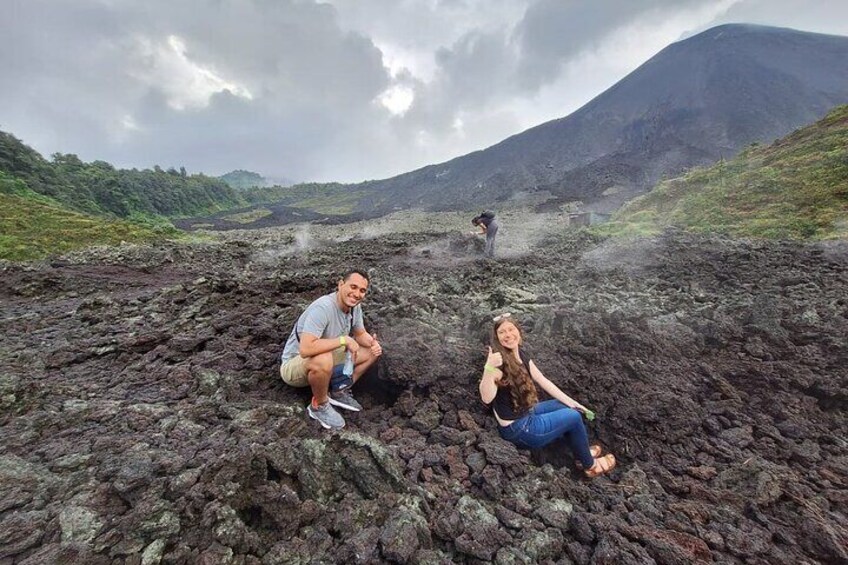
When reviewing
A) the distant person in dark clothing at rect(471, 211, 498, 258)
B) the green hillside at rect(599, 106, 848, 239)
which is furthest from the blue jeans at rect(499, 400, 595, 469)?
the green hillside at rect(599, 106, 848, 239)

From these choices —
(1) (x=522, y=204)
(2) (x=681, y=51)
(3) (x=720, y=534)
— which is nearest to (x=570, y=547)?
(3) (x=720, y=534)

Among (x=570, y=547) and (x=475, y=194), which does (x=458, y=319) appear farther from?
(x=475, y=194)

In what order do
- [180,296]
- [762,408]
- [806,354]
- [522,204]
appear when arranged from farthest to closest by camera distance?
[522,204] < [180,296] < [806,354] < [762,408]

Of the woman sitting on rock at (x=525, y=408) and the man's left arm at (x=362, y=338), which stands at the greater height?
the man's left arm at (x=362, y=338)

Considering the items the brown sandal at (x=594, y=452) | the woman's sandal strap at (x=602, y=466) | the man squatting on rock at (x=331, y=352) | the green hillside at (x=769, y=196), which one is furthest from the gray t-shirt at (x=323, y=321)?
the green hillside at (x=769, y=196)

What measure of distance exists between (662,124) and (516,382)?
67.4 meters

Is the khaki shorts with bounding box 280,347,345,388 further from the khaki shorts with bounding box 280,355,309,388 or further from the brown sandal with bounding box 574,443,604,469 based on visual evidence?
the brown sandal with bounding box 574,443,604,469

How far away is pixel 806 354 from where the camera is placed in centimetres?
438

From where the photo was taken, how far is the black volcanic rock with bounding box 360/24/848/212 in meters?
44.8

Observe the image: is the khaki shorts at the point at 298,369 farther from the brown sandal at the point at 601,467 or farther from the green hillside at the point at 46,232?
the green hillside at the point at 46,232

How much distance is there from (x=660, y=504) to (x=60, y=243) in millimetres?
21808

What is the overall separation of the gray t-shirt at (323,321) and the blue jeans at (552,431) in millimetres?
1732

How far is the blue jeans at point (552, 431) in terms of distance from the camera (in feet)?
10.8

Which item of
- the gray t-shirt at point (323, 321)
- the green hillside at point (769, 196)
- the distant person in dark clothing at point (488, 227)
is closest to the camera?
the gray t-shirt at point (323, 321)
